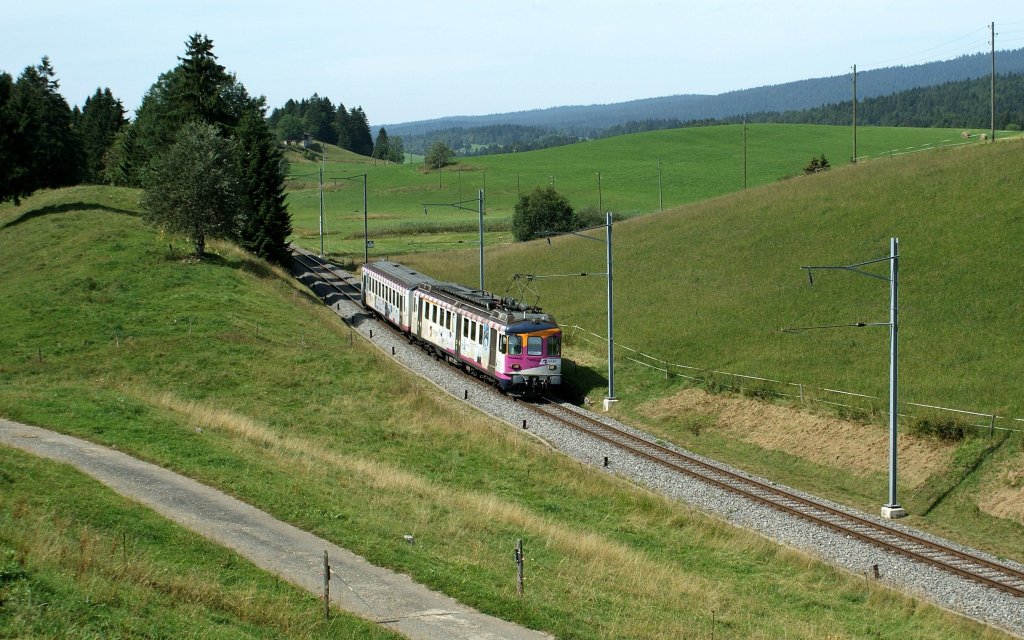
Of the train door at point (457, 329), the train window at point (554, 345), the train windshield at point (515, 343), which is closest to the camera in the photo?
the train windshield at point (515, 343)

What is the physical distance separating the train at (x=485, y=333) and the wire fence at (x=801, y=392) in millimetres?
5664

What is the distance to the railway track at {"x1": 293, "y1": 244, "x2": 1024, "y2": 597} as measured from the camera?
2225 cm

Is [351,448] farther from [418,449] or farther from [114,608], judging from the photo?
[114,608]

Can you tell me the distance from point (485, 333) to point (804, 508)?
60.9 ft

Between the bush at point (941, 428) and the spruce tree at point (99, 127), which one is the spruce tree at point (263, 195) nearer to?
the spruce tree at point (99, 127)

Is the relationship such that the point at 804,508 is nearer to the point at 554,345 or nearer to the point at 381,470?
the point at 381,470

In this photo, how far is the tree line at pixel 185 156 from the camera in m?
60.9

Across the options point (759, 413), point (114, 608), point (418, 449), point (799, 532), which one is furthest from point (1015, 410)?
point (114, 608)

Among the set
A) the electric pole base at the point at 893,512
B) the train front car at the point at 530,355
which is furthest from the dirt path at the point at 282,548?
the train front car at the point at 530,355

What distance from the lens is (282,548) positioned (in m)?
18.1

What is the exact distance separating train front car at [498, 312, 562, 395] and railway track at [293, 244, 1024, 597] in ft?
2.83

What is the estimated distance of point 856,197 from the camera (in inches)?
2665

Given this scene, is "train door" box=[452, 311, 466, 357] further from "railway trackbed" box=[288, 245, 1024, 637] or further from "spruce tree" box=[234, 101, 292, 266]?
"spruce tree" box=[234, 101, 292, 266]

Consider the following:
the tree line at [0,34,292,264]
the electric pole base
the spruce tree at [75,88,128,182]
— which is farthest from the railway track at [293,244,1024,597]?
the spruce tree at [75,88,128,182]
